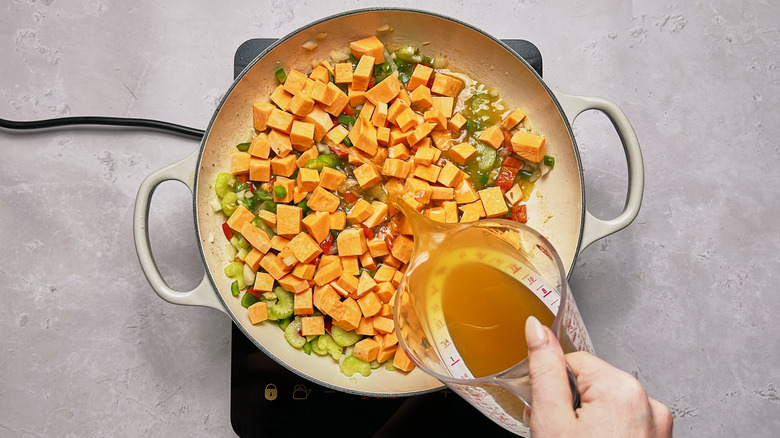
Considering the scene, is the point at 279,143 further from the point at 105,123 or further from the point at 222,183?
the point at 105,123

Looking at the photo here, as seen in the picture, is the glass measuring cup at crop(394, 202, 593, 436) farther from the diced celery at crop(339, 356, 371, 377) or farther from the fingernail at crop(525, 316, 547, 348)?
the diced celery at crop(339, 356, 371, 377)

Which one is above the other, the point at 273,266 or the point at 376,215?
the point at 376,215

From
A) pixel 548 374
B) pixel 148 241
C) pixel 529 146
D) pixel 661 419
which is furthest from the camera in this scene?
pixel 529 146

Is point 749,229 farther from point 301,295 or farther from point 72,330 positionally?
point 72,330

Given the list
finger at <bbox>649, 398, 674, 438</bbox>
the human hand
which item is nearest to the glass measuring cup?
the human hand

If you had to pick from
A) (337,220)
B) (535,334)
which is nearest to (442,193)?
(337,220)

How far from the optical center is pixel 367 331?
1.50 m

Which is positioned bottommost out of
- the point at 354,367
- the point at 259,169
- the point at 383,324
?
the point at 354,367

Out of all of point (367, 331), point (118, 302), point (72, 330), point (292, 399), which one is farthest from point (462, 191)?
point (72, 330)

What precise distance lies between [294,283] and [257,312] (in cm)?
12

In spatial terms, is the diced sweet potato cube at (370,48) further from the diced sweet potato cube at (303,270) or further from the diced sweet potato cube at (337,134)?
the diced sweet potato cube at (303,270)

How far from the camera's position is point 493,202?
1498mm

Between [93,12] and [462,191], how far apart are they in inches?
47.8

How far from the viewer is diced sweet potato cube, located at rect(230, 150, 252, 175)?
4.99 ft
